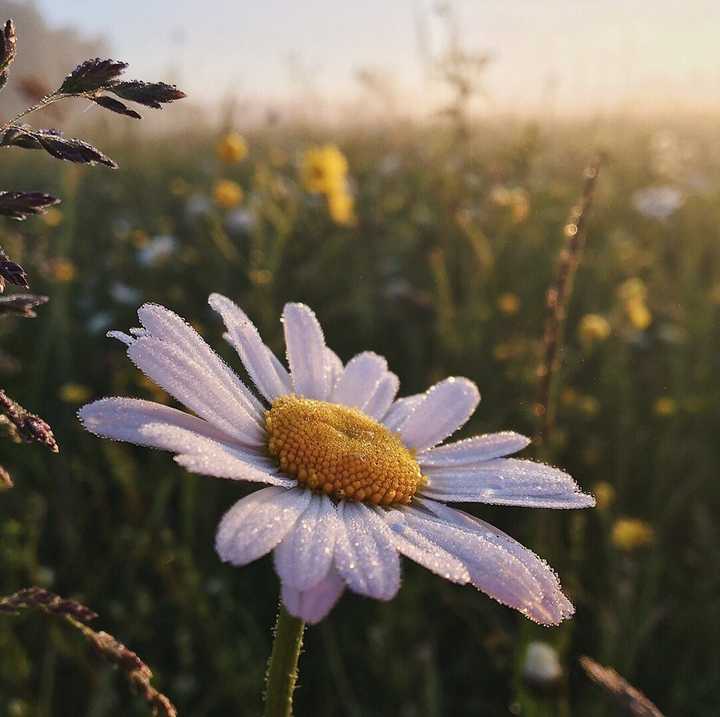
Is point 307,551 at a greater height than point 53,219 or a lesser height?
lesser

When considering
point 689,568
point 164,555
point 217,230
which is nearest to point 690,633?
point 689,568

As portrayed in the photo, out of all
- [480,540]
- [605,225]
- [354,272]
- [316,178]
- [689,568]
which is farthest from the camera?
[605,225]

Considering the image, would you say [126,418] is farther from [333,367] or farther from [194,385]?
[333,367]

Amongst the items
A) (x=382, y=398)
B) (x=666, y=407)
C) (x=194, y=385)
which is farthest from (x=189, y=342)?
(x=666, y=407)

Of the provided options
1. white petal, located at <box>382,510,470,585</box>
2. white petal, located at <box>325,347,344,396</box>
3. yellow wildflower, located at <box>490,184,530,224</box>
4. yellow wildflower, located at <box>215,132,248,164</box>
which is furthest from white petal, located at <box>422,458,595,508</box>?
yellow wildflower, located at <box>215,132,248,164</box>

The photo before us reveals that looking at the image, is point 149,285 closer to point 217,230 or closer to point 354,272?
point 354,272
